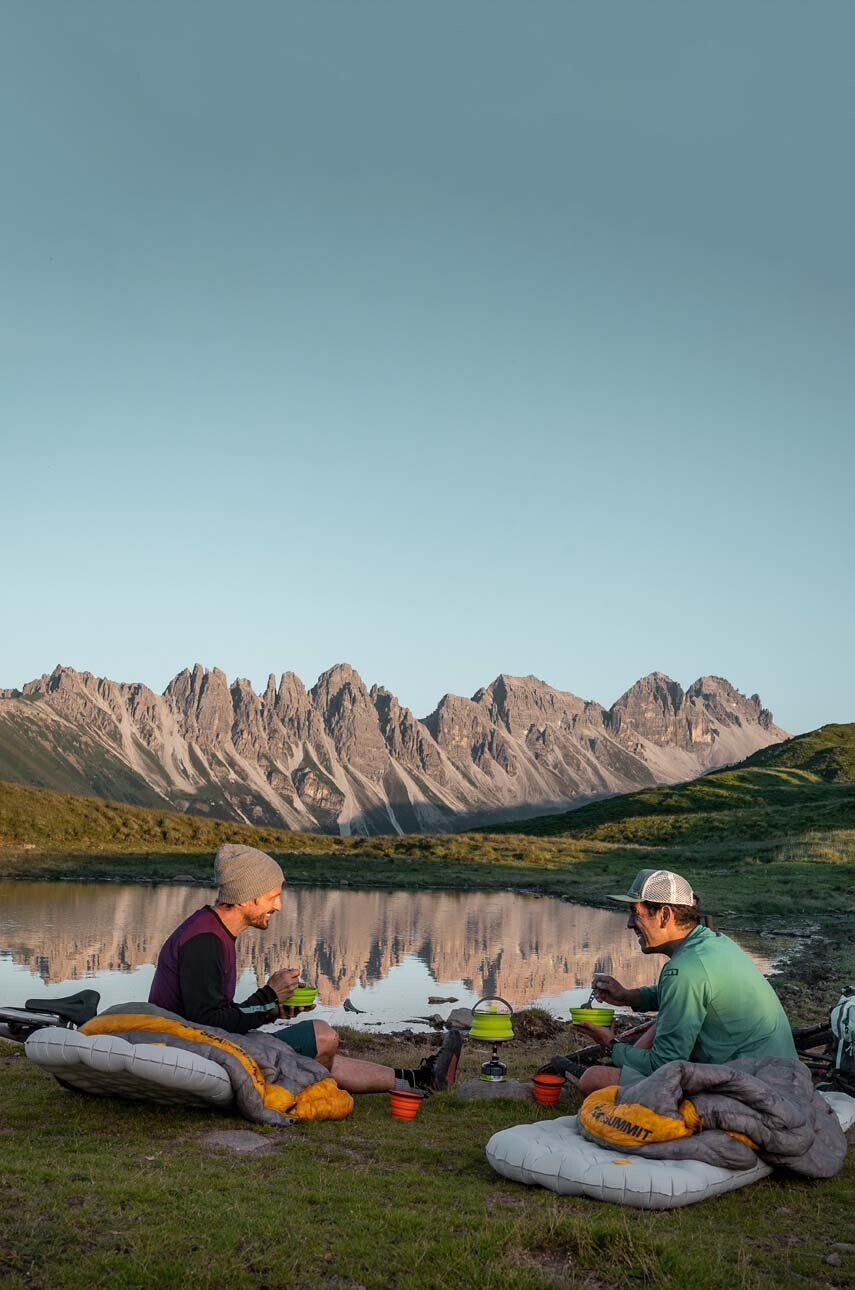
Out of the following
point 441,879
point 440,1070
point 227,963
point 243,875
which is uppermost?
point 243,875

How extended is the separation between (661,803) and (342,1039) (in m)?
147

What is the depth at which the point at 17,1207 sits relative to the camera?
6660 millimetres

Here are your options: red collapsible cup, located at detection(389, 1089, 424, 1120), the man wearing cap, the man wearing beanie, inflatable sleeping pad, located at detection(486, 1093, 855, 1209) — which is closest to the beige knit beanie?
the man wearing beanie

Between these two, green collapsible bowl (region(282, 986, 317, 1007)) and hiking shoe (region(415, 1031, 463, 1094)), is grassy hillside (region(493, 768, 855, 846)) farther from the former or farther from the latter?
green collapsible bowl (region(282, 986, 317, 1007))

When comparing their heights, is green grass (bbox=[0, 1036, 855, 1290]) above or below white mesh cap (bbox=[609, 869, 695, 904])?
below

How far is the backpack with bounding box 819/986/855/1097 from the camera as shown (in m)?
10.6

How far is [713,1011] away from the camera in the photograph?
915cm

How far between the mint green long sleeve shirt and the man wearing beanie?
369cm

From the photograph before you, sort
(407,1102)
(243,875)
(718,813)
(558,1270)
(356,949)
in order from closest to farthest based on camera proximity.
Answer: (558,1270) → (243,875) → (407,1102) → (356,949) → (718,813)

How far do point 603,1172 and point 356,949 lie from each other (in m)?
23.2

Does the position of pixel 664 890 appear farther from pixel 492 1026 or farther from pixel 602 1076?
pixel 492 1026

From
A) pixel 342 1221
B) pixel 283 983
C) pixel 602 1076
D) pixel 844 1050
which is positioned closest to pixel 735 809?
pixel 844 1050

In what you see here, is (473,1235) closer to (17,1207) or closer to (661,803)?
(17,1207)

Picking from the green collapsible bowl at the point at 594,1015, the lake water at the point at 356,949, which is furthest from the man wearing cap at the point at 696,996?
the lake water at the point at 356,949
